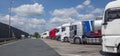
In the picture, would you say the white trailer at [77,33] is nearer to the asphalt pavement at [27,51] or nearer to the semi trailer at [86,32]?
the semi trailer at [86,32]

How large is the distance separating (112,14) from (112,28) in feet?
2.36

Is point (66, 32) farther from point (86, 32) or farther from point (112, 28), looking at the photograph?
point (112, 28)

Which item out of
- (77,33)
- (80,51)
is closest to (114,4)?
(80,51)

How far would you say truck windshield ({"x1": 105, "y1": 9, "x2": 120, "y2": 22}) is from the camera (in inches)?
505

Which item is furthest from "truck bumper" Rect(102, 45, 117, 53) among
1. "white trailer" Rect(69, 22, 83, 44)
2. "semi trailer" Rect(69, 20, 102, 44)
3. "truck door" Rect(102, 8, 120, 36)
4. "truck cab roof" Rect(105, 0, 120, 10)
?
"white trailer" Rect(69, 22, 83, 44)

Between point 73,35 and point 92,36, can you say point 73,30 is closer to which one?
point 73,35

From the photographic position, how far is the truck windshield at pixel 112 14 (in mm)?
12822

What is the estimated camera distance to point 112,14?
13.0 metres

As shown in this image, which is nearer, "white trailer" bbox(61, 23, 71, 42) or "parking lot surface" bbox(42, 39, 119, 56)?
"parking lot surface" bbox(42, 39, 119, 56)

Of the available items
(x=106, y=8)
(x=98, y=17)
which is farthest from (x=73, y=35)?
(x=106, y=8)

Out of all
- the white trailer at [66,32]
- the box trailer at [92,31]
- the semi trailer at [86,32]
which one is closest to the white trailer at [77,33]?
the semi trailer at [86,32]

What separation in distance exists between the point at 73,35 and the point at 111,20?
24.6 m

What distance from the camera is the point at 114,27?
12.8 metres

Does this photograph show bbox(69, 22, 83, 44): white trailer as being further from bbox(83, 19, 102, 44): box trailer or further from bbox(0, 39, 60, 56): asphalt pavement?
bbox(0, 39, 60, 56): asphalt pavement
